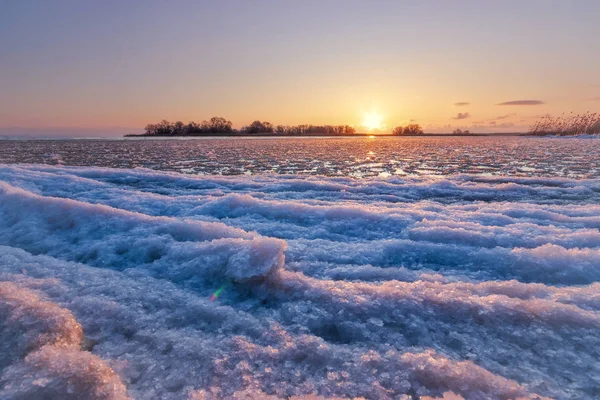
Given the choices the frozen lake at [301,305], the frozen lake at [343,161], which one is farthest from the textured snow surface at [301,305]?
the frozen lake at [343,161]

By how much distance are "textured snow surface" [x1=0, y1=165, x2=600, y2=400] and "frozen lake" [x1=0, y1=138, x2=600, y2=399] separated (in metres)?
0.02

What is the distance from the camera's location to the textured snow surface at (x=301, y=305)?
2.43 meters

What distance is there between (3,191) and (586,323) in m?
10.7

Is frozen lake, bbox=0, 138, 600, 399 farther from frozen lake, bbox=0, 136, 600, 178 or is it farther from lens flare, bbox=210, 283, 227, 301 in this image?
frozen lake, bbox=0, 136, 600, 178

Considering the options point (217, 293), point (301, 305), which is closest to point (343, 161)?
point (217, 293)

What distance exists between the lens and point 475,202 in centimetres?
853

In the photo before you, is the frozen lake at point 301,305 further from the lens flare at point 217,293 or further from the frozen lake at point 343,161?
the frozen lake at point 343,161

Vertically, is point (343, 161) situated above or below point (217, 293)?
below

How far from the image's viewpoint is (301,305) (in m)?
3.48

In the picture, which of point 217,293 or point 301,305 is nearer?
point 301,305

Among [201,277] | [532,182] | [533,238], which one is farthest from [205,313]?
[532,182]

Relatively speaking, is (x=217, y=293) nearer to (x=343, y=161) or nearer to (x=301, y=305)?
(x=301, y=305)

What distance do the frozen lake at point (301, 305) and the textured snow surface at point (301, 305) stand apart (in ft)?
0.05

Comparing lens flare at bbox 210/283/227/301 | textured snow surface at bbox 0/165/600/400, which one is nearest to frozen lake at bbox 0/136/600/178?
textured snow surface at bbox 0/165/600/400
